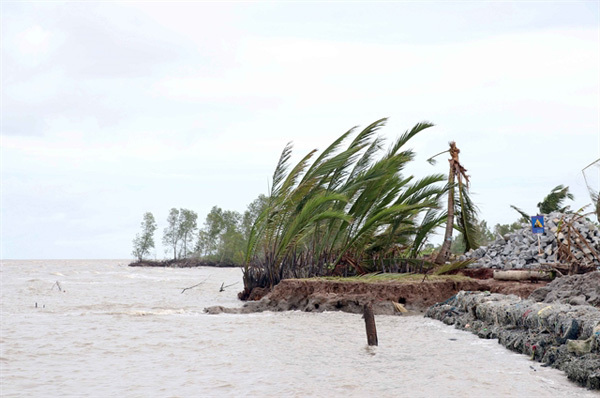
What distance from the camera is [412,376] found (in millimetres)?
6113

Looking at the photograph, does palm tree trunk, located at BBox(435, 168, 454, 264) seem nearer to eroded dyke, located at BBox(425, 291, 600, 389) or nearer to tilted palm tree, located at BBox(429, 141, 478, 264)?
tilted palm tree, located at BBox(429, 141, 478, 264)

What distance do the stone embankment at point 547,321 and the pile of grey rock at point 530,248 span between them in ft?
10.9

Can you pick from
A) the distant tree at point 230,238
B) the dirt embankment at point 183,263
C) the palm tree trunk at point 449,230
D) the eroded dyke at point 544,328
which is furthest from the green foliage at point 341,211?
the dirt embankment at point 183,263

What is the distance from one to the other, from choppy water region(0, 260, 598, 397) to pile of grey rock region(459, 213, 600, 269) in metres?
4.23

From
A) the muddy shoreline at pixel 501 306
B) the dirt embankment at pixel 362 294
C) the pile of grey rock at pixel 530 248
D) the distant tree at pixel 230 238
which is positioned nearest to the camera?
the muddy shoreline at pixel 501 306

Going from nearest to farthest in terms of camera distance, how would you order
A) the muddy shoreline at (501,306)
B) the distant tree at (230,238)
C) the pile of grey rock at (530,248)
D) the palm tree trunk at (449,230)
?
the muddy shoreline at (501,306)
the pile of grey rock at (530,248)
the palm tree trunk at (449,230)
the distant tree at (230,238)

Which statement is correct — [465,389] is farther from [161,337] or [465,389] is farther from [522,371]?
[161,337]

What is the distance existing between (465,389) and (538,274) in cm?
759

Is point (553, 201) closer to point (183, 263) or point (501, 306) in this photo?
point (501, 306)

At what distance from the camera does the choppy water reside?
5.73 metres

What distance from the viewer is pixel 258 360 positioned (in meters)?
7.14

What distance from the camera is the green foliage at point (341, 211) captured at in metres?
13.4

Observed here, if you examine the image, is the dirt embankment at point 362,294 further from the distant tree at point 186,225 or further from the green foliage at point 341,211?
the distant tree at point 186,225

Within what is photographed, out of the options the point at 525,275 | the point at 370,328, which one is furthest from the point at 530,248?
the point at 370,328
